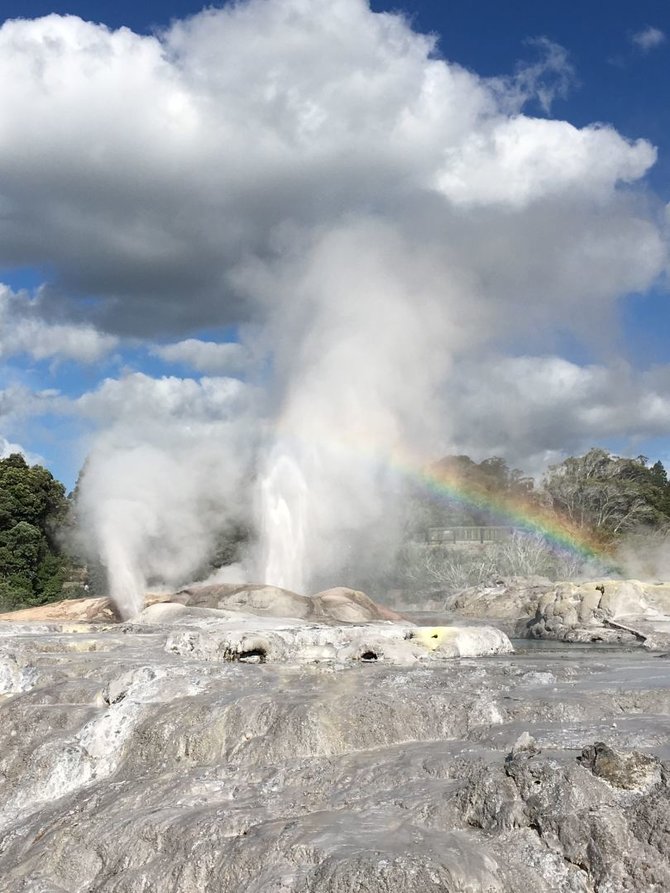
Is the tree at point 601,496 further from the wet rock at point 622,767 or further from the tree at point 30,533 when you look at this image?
the wet rock at point 622,767

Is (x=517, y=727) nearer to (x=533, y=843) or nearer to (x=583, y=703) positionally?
(x=583, y=703)

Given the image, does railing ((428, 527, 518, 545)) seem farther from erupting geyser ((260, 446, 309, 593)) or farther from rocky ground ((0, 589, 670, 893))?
rocky ground ((0, 589, 670, 893))

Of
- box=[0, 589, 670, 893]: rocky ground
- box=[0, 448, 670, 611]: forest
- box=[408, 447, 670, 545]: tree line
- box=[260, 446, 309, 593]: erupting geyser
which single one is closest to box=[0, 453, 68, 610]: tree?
box=[0, 448, 670, 611]: forest

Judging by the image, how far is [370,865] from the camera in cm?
654

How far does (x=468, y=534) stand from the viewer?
56844 millimetres

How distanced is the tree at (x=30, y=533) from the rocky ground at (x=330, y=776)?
27.0 m

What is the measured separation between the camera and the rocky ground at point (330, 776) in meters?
7.04

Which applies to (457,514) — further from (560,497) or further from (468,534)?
(560,497)

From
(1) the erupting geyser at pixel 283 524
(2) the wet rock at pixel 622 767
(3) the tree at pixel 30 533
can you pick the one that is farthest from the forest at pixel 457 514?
(2) the wet rock at pixel 622 767

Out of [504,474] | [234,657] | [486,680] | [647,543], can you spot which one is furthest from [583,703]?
[504,474]

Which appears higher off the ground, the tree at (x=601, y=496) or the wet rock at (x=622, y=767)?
the tree at (x=601, y=496)

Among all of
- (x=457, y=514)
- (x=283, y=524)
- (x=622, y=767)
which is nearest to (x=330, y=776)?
(x=622, y=767)

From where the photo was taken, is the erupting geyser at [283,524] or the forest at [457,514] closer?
the erupting geyser at [283,524]

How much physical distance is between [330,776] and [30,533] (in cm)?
3500
